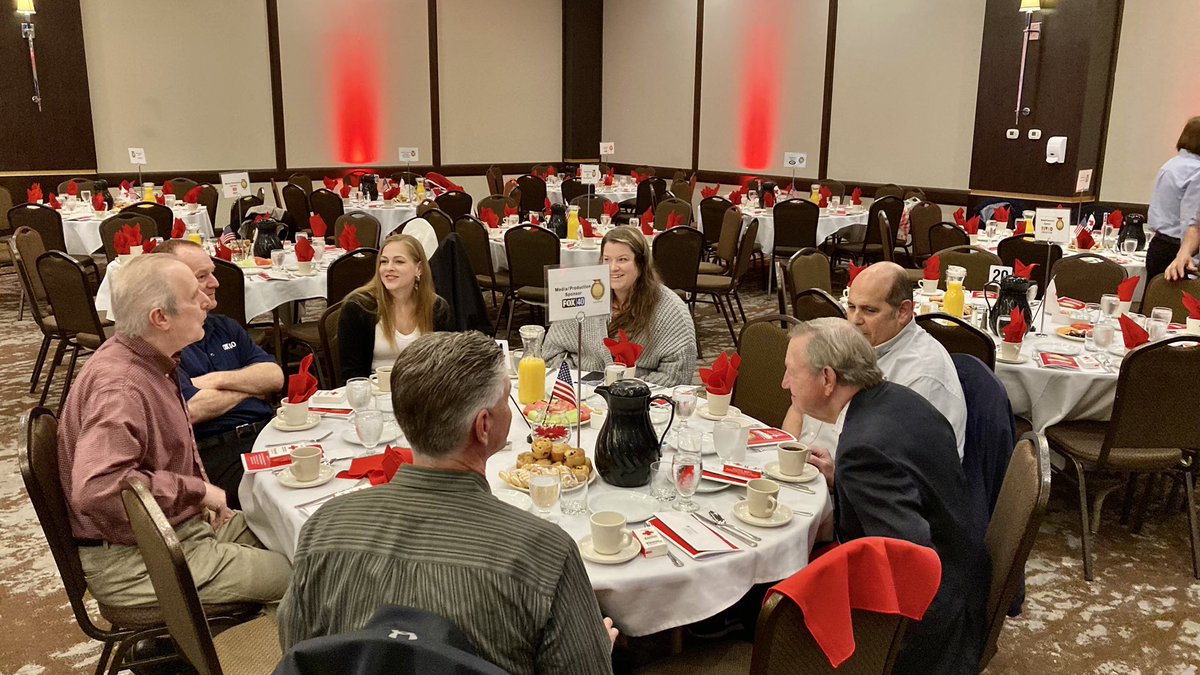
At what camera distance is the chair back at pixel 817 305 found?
12.4ft

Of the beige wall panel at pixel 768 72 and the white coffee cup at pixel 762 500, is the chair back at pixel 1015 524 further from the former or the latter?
the beige wall panel at pixel 768 72

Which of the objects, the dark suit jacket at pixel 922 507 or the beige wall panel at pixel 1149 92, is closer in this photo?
Result: the dark suit jacket at pixel 922 507

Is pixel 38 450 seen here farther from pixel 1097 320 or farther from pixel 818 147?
pixel 818 147

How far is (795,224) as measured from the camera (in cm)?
807

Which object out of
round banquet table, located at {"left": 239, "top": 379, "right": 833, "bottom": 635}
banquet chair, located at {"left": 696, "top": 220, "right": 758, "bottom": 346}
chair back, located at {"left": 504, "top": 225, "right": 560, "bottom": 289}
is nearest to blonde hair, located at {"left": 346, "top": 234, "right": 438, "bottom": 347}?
round banquet table, located at {"left": 239, "top": 379, "right": 833, "bottom": 635}

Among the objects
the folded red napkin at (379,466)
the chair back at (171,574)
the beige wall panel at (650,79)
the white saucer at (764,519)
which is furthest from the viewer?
the beige wall panel at (650,79)

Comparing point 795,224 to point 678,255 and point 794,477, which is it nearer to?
point 678,255

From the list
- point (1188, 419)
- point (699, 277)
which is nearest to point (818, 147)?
point (699, 277)

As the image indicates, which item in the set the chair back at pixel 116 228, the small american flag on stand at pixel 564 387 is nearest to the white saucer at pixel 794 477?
the small american flag on stand at pixel 564 387

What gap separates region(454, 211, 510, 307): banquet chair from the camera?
655cm

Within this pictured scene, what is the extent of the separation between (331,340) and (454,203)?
4.84 metres

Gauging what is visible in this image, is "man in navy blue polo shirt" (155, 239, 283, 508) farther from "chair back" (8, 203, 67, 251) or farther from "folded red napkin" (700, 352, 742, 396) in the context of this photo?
"chair back" (8, 203, 67, 251)

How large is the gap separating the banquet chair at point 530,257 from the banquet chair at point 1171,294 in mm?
3541

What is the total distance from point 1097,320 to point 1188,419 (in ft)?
3.03
